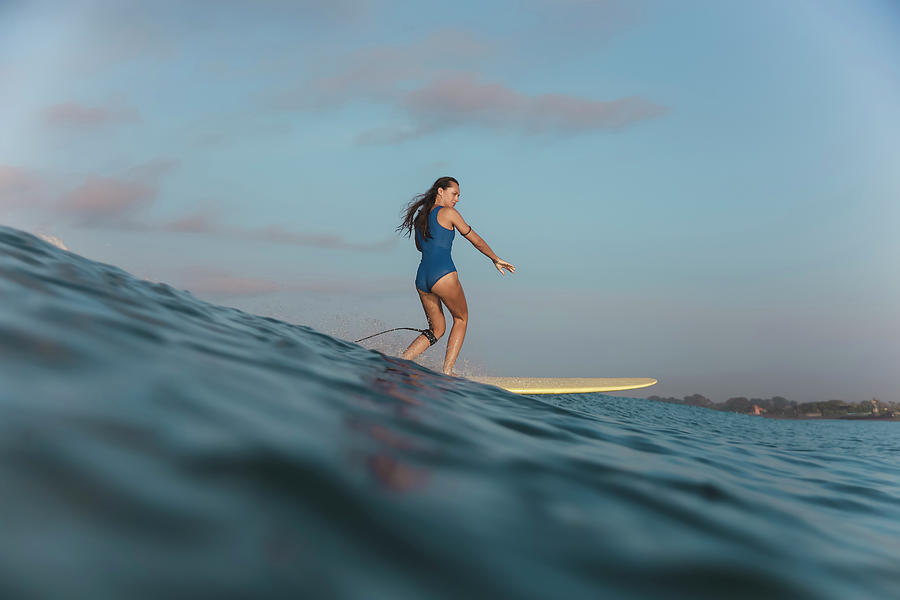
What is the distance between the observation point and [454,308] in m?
6.25

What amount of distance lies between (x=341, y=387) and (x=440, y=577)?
1.47 metres

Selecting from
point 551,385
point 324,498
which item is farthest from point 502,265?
point 324,498

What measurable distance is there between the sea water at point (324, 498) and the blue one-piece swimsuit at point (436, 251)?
3.81 meters

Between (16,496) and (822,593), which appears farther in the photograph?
(822,593)

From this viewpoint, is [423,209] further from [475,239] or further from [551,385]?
[551,385]

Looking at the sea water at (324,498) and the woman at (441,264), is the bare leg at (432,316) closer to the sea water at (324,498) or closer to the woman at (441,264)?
the woman at (441,264)

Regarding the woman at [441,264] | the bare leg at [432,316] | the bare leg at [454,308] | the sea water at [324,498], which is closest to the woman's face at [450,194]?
the woman at [441,264]

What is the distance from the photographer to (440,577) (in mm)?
862

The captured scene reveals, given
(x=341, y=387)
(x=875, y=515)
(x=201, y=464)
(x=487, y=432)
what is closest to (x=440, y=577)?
(x=201, y=464)

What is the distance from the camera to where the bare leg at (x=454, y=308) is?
6.13 metres

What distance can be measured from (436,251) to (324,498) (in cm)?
519

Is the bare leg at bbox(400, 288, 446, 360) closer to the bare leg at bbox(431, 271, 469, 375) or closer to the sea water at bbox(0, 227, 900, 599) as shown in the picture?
the bare leg at bbox(431, 271, 469, 375)

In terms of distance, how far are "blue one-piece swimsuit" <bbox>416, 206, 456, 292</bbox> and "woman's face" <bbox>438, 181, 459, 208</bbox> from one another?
0.45ft

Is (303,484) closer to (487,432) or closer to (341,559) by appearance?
(341,559)
